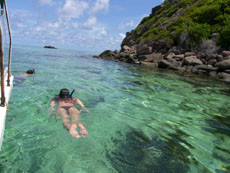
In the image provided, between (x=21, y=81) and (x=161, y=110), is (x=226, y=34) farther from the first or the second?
(x=21, y=81)

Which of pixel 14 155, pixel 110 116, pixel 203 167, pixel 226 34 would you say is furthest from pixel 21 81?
pixel 226 34

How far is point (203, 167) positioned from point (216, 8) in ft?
88.9

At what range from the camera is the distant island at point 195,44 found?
17.7 metres

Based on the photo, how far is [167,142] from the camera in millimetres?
3920

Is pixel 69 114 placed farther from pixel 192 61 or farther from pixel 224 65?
pixel 192 61

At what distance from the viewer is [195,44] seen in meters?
22.9

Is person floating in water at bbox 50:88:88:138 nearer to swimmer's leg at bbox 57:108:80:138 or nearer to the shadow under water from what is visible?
swimmer's leg at bbox 57:108:80:138

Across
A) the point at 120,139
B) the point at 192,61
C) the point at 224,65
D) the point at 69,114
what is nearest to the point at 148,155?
the point at 120,139

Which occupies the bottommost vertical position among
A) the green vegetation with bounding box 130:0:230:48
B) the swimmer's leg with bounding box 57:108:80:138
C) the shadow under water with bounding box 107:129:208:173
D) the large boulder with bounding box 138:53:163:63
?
the shadow under water with bounding box 107:129:208:173

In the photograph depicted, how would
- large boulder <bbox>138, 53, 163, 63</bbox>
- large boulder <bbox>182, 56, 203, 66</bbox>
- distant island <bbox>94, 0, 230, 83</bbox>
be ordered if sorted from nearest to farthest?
distant island <bbox>94, 0, 230, 83</bbox>, large boulder <bbox>182, 56, 203, 66</bbox>, large boulder <bbox>138, 53, 163, 63</bbox>

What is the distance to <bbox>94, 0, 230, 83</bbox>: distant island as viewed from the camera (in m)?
17.7

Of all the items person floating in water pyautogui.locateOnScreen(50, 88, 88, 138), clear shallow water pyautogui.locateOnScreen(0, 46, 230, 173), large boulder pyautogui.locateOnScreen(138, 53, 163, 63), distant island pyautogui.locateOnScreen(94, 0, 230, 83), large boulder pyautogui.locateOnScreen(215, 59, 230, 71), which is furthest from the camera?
large boulder pyautogui.locateOnScreen(138, 53, 163, 63)

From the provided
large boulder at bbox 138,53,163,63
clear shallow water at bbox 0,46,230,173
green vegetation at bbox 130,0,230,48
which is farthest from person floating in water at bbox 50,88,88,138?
green vegetation at bbox 130,0,230,48

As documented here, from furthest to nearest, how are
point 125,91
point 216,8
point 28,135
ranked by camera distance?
point 216,8
point 125,91
point 28,135
